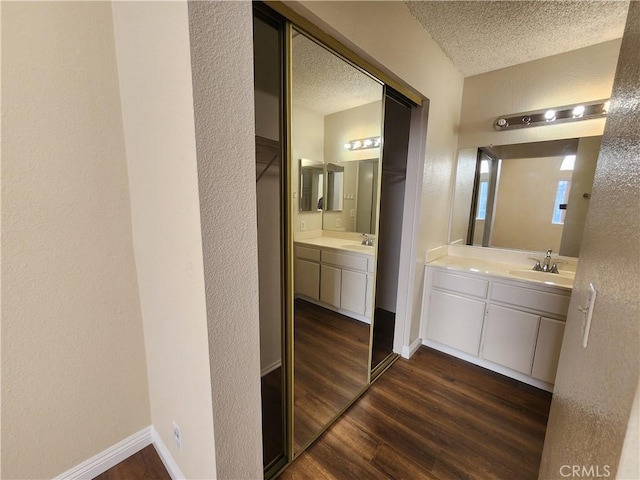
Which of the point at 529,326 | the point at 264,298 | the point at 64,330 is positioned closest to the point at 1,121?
the point at 64,330

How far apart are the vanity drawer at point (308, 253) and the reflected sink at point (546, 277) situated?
1.61m

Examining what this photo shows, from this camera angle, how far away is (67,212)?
1.11 meters

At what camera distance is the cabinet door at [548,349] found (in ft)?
5.93

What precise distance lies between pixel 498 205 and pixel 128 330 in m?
3.02

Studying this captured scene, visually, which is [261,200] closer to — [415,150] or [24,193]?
[24,193]

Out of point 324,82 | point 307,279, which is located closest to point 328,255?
point 307,279

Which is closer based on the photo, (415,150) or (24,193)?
(24,193)

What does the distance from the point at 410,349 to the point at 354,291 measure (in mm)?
920

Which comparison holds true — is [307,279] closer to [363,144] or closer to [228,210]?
[228,210]

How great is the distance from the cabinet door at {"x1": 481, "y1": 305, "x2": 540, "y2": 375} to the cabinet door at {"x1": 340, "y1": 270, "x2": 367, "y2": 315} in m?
1.06

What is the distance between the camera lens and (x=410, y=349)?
2373 millimetres

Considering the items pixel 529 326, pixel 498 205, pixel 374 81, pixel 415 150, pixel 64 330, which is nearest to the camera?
pixel 64 330

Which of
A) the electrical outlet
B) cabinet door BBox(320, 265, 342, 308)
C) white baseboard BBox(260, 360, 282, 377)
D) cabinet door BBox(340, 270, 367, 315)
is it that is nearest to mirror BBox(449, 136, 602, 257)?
cabinet door BBox(340, 270, 367, 315)

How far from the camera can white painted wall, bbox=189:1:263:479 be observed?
727 millimetres
